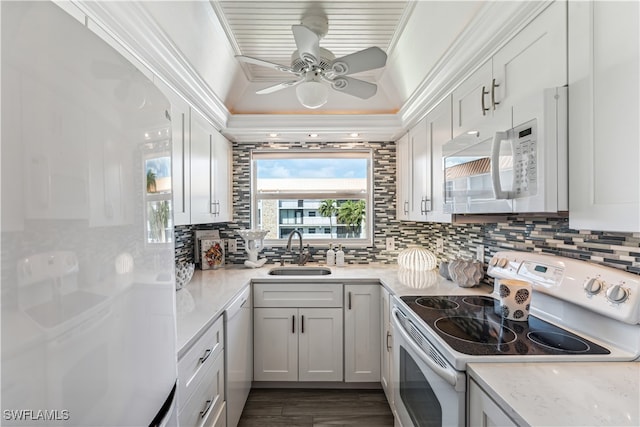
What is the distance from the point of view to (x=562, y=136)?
101 cm

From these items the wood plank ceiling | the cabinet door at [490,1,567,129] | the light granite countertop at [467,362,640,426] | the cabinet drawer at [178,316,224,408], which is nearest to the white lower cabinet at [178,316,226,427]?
the cabinet drawer at [178,316,224,408]

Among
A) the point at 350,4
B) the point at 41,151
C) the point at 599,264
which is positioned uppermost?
the point at 350,4

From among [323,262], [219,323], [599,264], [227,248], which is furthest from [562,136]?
[227,248]

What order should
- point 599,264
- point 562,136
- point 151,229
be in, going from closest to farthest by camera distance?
1. point 151,229
2. point 562,136
3. point 599,264

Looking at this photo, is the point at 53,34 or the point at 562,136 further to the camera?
the point at 562,136

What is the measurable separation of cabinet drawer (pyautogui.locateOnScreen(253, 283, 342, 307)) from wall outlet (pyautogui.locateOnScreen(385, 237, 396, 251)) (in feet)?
2.90

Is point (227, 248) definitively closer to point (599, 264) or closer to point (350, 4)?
point (350, 4)

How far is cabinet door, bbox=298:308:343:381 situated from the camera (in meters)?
2.38

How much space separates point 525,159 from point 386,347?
1661 millimetres

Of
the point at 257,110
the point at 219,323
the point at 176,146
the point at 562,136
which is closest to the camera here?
the point at 562,136

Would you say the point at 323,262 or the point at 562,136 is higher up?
the point at 562,136

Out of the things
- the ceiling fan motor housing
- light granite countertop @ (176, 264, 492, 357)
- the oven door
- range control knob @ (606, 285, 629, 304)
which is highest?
the ceiling fan motor housing

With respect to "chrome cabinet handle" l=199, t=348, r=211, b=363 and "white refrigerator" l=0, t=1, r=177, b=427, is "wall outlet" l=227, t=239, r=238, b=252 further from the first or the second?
"white refrigerator" l=0, t=1, r=177, b=427

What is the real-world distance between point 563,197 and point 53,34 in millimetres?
1363
